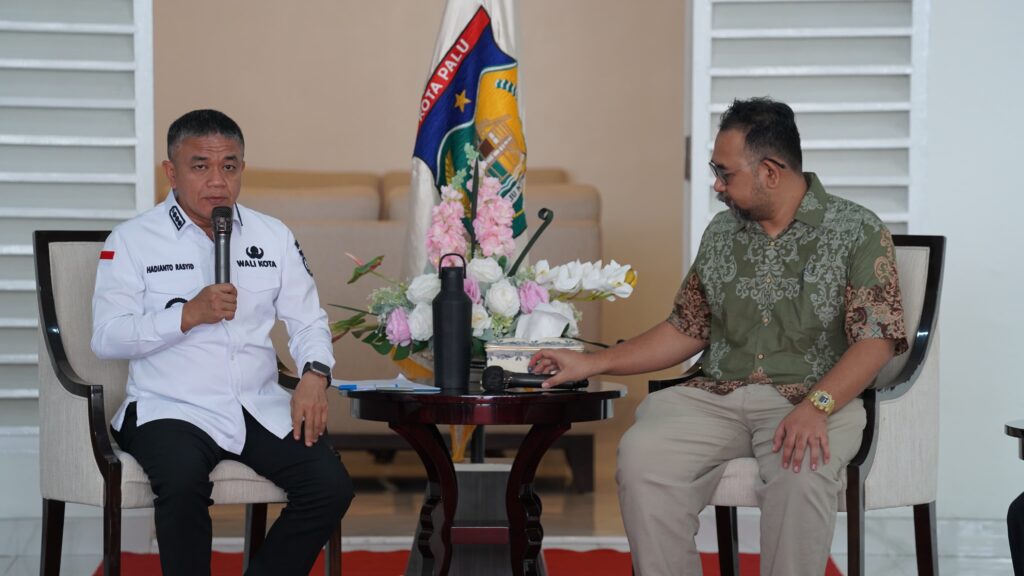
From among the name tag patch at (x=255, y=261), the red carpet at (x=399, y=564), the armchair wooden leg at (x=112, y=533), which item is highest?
the name tag patch at (x=255, y=261)

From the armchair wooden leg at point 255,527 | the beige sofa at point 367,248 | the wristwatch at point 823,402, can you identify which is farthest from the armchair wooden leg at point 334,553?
the beige sofa at point 367,248

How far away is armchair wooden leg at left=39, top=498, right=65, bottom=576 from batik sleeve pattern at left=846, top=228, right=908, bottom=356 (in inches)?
70.1

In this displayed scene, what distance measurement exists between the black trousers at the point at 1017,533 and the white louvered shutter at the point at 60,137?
8.46 feet

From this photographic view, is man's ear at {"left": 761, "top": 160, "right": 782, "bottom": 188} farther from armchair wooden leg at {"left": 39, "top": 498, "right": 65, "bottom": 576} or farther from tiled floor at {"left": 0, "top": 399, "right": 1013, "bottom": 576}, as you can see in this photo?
armchair wooden leg at {"left": 39, "top": 498, "right": 65, "bottom": 576}

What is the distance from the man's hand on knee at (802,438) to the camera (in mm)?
2568

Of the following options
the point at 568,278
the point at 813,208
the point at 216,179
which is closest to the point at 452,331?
the point at 568,278

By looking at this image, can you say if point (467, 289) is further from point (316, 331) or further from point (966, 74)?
point (966, 74)

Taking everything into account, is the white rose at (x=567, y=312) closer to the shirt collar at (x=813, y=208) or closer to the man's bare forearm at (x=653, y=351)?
the man's bare forearm at (x=653, y=351)

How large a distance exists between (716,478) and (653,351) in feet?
1.28

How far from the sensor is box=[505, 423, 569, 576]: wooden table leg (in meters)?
2.74

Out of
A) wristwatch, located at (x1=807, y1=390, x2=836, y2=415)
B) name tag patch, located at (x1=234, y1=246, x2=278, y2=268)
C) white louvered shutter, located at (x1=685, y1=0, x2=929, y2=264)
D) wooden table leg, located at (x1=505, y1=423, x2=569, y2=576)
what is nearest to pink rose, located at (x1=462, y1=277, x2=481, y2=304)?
wooden table leg, located at (x1=505, y1=423, x2=569, y2=576)

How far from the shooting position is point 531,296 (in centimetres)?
286

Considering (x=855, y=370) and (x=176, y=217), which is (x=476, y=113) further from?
(x=855, y=370)

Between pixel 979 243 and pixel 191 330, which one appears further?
pixel 979 243
